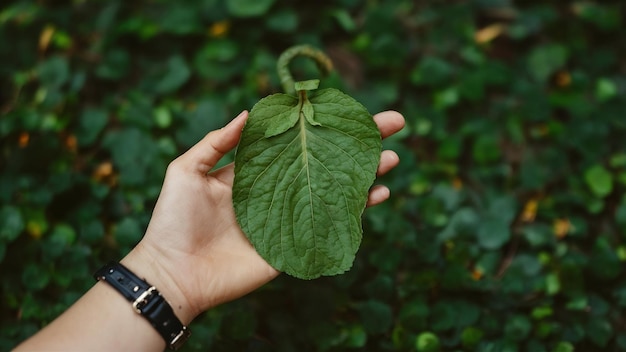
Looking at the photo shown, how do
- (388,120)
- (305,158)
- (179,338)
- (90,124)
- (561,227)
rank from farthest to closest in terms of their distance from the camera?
(90,124)
(561,227)
(388,120)
(305,158)
(179,338)

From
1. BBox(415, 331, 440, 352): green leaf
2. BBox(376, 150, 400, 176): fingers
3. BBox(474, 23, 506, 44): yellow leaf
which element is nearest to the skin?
BBox(376, 150, 400, 176): fingers

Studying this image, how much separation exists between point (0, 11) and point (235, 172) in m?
2.22

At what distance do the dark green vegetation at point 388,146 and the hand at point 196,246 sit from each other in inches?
13.8

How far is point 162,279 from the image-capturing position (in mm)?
1918

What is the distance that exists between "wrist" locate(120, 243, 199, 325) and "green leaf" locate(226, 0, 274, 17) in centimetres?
151

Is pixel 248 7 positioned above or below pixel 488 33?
above

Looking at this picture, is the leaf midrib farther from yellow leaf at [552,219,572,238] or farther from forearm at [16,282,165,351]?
yellow leaf at [552,219,572,238]

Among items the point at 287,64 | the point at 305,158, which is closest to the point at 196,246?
the point at 305,158

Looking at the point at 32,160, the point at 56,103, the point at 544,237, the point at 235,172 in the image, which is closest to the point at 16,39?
the point at 56,103

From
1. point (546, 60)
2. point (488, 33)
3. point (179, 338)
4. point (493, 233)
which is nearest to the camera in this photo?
point (179, 338)

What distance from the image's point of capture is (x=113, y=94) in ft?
9.98

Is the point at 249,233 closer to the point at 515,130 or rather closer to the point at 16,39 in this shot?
the point at 515,130

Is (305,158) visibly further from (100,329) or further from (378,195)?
(100,329)

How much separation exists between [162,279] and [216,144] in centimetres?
50
